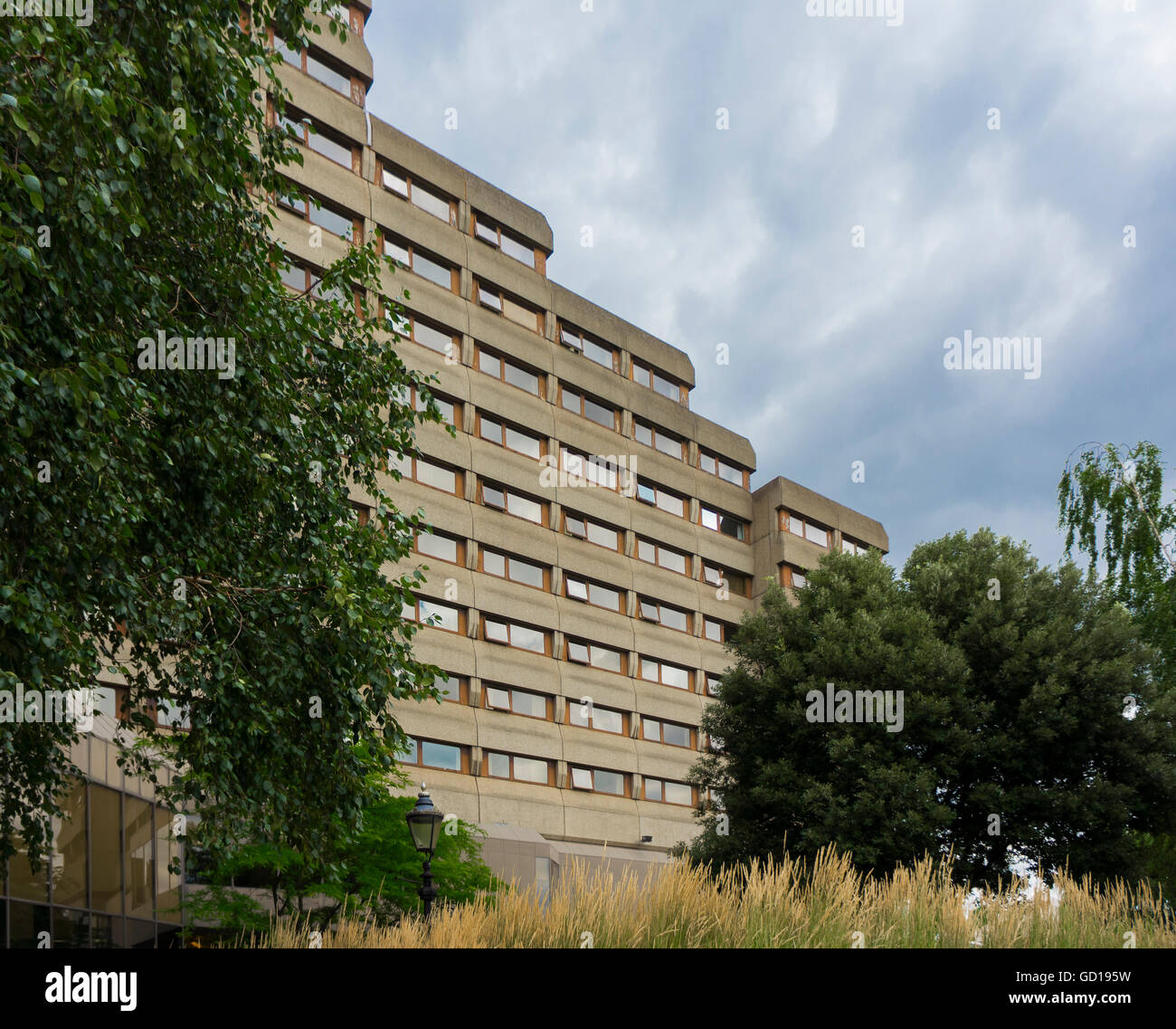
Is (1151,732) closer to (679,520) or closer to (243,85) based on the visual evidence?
(243,85)

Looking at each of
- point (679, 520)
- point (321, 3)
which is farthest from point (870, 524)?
point (321, 3)

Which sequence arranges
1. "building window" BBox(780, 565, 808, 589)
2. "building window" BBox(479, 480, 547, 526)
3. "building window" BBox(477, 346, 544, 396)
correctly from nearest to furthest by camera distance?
1. "building window" BBox(479, 480, 547, 526)
2. "building window" BBox(477, 346, 544, 396)
3. "building window" BBox(780, 565, 808, 589)

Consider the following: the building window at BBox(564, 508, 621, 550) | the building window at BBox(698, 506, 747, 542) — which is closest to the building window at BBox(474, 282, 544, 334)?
the building window at BBox(564, 508, 621, 550)

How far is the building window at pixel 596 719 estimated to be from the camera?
45469 mm

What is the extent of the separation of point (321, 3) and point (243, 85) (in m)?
Result: 2.10

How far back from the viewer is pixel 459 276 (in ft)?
150

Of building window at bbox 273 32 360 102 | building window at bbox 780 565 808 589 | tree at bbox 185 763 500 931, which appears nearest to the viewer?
tree at bbox 185 763 500 931

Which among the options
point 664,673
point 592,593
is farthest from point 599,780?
point 592,593

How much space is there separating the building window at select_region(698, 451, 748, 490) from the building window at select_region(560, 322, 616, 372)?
7041 mm

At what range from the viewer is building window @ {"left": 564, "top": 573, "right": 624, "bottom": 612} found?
47031 millimetres

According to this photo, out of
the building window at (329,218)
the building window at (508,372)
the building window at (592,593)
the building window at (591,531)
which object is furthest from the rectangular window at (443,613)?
the building window at (329,218)

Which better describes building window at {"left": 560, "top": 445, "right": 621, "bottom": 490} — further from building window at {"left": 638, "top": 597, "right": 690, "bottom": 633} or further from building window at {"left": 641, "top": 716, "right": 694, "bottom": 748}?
building window at {"left": 641, "top": 716, "right": 694, "bottom": 748}

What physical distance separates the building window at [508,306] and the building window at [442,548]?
33.7 feet
